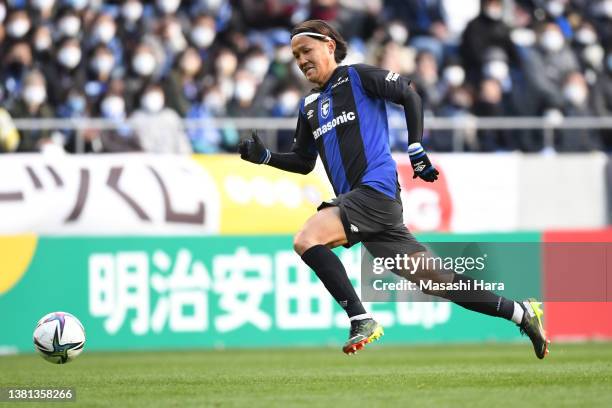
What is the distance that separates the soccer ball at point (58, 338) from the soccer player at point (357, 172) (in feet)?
6.19

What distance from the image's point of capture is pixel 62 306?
45.8 ft

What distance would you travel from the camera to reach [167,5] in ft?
58.9

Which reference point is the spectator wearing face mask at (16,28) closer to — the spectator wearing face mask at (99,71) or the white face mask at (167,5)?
the spectator wearing face mask at (99,71)

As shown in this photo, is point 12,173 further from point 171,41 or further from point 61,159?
point 171,41

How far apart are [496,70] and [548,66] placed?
0.81 meters

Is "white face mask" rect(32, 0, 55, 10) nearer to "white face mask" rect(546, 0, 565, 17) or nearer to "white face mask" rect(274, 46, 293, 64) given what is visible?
"white face mask" rect(274, 46, 293, 64)

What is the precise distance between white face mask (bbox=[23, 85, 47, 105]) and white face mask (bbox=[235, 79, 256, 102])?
2.62m

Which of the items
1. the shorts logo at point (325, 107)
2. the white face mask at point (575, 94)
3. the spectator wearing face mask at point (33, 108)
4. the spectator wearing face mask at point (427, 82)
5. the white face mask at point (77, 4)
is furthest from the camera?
the white face mask at point (575, 94)

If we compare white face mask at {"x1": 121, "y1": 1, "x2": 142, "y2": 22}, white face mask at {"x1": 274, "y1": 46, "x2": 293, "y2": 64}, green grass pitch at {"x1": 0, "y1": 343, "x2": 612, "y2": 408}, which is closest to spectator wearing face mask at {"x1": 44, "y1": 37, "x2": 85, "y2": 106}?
white face mask at {"x1": 121, "y1": 1, "x2": 142, "y2": 22}

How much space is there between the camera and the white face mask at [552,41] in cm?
1911

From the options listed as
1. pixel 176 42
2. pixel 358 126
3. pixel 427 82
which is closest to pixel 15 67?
pixel 176 42

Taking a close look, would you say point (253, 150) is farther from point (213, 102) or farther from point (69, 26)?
point (69, 26)

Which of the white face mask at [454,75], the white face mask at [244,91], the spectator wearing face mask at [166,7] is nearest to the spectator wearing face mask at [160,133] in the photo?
the white face mask at [244,91]

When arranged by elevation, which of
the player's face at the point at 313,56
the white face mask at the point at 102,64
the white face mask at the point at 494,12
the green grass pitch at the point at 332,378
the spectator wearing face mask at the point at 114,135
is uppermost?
the white face mask at the point at 494,12
